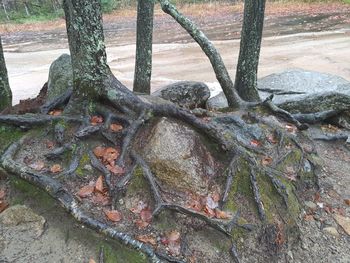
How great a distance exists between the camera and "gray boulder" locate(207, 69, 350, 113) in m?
7.60

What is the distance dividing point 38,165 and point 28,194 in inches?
13.9

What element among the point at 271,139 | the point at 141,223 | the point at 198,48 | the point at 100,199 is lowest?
the point at 198,48

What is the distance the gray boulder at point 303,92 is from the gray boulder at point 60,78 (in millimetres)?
3148

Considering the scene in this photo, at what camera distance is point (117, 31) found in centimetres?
2636

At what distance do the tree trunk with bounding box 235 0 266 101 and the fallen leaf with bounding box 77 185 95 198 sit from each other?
436cm

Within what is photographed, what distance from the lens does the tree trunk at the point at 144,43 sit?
8.06 m

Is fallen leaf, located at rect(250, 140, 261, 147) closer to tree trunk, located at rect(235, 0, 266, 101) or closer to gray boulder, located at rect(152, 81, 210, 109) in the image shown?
tree trunk, located at rect(235, 0, 266, 101)

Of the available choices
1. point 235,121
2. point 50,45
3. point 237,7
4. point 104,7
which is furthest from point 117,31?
point 235,121

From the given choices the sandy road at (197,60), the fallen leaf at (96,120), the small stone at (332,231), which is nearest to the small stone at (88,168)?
the fallen leaf at (96,120)

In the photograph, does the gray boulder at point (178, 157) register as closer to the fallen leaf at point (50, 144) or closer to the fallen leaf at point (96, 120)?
the fallen leaf at point (96, 120)

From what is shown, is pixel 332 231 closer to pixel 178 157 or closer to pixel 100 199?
pixel 178 157

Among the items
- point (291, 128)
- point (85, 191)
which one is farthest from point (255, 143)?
point (85, 191)

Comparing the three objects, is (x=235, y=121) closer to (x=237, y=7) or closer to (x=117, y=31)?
(x=117, y=31)

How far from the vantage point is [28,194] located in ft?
12.8
